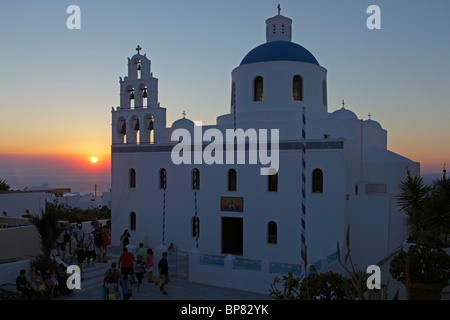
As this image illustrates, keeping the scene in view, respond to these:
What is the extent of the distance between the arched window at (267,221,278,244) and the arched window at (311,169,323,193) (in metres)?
2.22

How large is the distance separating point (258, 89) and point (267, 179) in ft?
16.5

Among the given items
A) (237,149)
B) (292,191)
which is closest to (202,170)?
(237,149)

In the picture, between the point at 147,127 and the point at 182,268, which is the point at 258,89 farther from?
the point at 182,268

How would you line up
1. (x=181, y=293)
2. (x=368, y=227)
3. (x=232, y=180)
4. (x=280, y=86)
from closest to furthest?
(x=181, y=293) → (x=368, y=227) → (x=232, y=180) → (x=280, y=86)

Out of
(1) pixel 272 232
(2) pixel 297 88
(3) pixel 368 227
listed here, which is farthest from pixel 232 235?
(2) pixel 297 88

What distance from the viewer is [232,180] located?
56.3 ft

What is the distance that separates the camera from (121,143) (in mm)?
19891

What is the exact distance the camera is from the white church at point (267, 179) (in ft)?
49.4

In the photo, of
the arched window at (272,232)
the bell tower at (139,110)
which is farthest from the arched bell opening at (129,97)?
the arched window at (272,232)

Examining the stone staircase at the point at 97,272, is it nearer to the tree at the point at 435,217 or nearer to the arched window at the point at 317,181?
the arched window at the point at 317,181

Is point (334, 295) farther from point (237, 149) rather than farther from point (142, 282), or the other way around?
point (237, 149)

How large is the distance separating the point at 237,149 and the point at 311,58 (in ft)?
21.5

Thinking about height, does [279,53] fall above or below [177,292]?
above

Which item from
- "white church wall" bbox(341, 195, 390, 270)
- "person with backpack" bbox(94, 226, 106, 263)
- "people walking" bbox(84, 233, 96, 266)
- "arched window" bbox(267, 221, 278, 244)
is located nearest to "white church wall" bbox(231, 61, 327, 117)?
"white church wall" bbox(341, 195, 390, 270)
